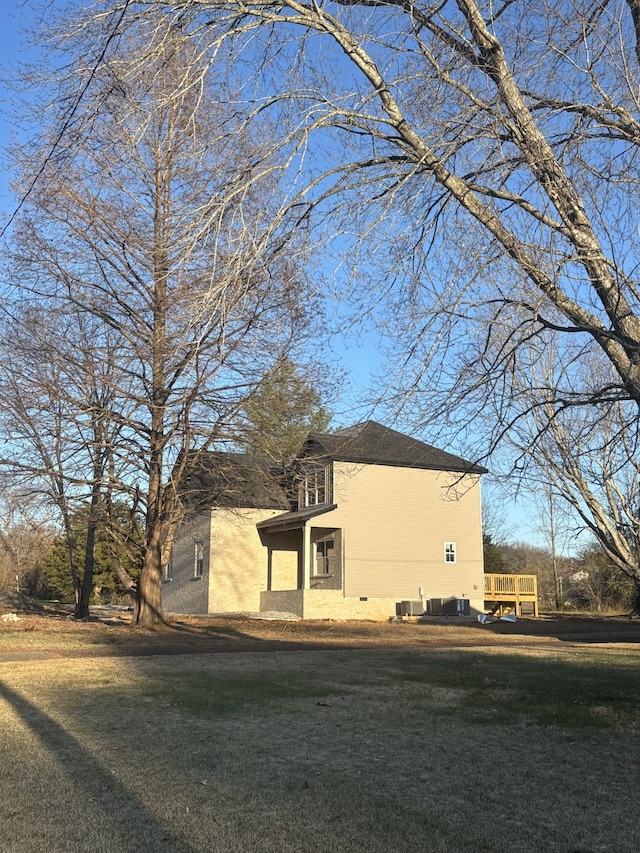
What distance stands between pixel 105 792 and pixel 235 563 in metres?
25.6

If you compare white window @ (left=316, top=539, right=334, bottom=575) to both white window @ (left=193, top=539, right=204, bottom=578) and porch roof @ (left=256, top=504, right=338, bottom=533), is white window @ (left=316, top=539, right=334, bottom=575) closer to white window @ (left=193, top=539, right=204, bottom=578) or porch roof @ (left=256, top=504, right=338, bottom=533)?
porch roof @ (left=256, top=504, right=338, bottom=533)

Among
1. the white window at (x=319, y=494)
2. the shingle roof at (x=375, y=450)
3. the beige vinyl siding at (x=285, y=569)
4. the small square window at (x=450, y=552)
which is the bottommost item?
the beige vinyl siding at (x=285, y=569)

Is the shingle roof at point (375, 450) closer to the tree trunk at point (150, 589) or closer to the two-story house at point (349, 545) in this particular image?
the two-story house at point (349, 545)

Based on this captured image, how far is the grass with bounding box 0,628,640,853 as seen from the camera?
412 centimetres

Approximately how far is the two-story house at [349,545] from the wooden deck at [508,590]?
56.9 inches

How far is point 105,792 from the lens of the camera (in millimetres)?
4734

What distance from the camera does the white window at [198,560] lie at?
30.9m

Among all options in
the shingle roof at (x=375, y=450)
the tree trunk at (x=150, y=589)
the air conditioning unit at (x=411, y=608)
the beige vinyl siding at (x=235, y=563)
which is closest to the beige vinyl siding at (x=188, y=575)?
the beige vinyl siding at (x=235, y=563)

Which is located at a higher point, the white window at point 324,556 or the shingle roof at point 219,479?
the shingle roof at point 219,479

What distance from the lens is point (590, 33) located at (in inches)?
270

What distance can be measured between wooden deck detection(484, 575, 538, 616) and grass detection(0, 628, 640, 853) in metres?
21.1

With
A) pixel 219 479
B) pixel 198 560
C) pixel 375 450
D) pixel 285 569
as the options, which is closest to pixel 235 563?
pixel 198 560

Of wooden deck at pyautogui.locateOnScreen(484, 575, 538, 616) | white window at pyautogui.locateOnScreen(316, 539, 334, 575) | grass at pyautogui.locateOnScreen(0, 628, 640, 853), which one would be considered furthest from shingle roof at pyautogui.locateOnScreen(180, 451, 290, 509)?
wooden deck at pyautogui.locateOnScreen(484, 575, 538, 616)

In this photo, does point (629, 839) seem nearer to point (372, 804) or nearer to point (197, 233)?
point (372, 804)
